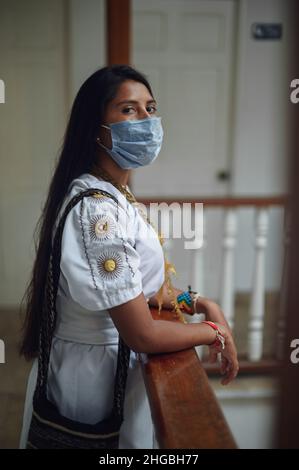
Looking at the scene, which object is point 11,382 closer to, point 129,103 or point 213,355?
point 213,355

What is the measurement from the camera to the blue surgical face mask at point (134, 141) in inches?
36.0

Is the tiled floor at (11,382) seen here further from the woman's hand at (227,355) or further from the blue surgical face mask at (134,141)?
the blue surgical face mask at (134,141)

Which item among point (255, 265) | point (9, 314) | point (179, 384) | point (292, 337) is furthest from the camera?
point (255, 265)

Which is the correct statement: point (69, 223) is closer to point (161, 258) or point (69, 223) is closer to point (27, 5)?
point (161, 258)

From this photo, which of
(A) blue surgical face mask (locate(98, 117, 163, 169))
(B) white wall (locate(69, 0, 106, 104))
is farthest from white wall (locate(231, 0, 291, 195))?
(A) blue surgical face mask (locate(98, 117, 163, 169))

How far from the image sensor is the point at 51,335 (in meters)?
0.84

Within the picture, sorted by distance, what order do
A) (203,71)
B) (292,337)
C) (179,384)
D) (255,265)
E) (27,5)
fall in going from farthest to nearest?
(203,71)
(255,265)
(27,5)
(179,384)
(292,337)

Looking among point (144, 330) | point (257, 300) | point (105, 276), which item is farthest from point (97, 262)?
point (257, 300)

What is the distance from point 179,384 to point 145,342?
0.09 metres

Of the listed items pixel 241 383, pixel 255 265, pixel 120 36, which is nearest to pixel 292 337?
pixel 120 36

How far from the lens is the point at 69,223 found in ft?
2.48

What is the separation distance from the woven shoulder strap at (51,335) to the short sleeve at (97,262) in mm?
38

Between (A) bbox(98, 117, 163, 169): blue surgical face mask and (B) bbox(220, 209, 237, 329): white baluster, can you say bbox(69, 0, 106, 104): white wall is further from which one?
(A) bbox(98, 117, 163, 169): blue surgical face mask

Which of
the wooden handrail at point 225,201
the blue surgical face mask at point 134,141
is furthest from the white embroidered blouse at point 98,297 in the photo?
the wooden handrail at point 225,201
